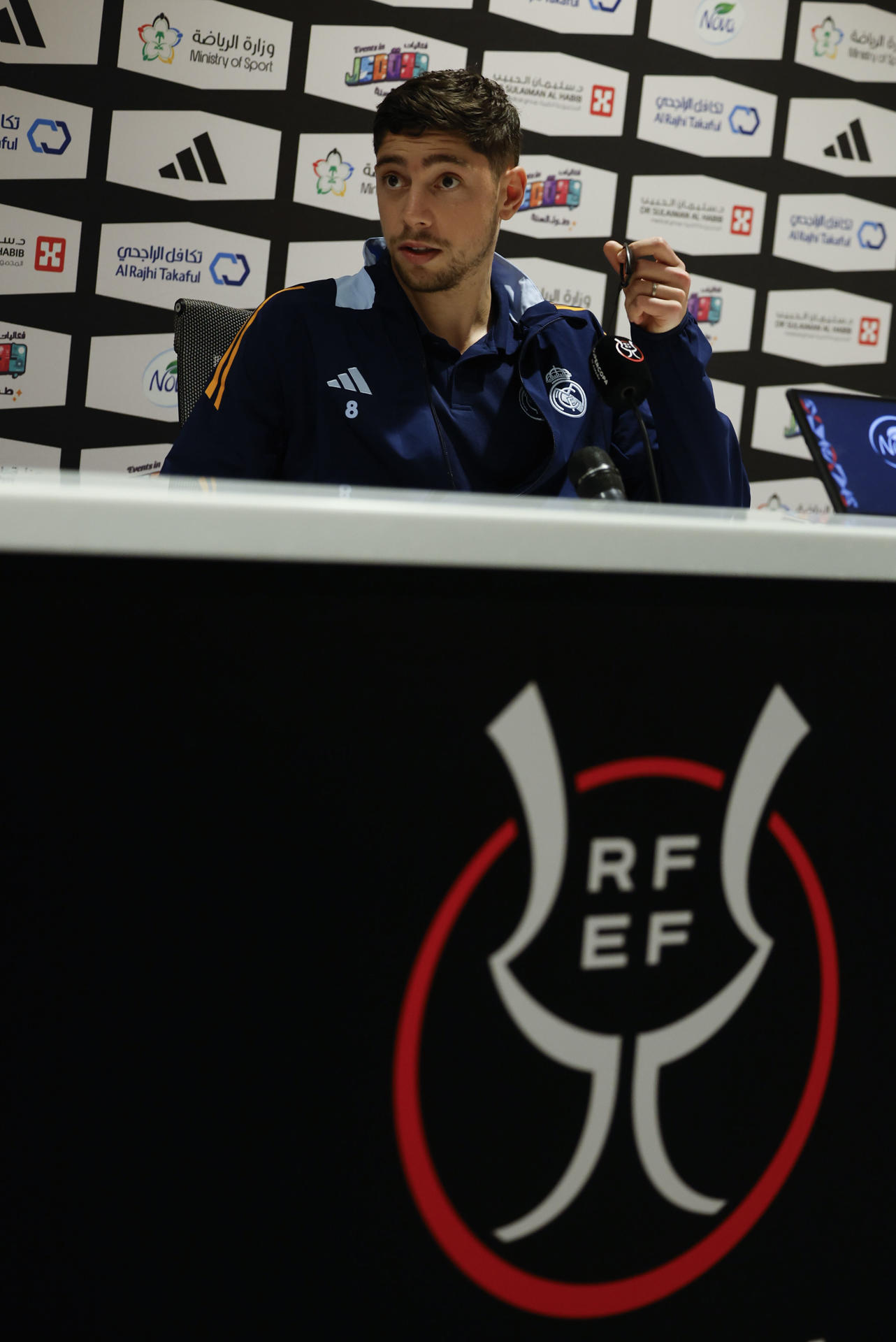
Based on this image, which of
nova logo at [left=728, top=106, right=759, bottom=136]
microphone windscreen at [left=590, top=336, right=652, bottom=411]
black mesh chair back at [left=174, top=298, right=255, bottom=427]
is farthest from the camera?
nova logo at [left=728, top=106, right=759, bottom=136]

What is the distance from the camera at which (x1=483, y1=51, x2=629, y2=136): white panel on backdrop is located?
3361mm

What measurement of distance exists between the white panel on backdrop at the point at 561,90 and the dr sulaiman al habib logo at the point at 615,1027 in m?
3.36

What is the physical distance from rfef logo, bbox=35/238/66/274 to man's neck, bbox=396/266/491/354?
2040 millimetres

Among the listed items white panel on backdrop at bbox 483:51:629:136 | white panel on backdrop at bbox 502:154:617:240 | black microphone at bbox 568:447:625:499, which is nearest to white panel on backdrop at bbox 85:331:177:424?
white panel on backdrop at bbox 502:154:617:240

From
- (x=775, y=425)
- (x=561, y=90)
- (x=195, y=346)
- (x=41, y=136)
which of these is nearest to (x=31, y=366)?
(x=41, y=136)

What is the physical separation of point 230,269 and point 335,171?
0.43m

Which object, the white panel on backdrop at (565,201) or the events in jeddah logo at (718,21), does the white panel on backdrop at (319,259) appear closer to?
the white panel on backdrop at (565,201)

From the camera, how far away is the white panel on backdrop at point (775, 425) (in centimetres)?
369

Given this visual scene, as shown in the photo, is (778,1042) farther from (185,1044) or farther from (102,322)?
(102,322)

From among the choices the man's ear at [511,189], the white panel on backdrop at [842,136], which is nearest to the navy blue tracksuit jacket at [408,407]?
the man's ear at [511,189]

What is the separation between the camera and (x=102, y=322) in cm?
317

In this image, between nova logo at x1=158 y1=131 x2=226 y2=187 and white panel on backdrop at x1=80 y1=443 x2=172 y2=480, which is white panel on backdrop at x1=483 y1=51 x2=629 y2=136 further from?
white panel on backdrop at x1=80 y1=443 x2=172 y2=480

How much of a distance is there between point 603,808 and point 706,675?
77mm

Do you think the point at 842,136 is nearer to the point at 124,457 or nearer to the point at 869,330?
the point at 869,330
